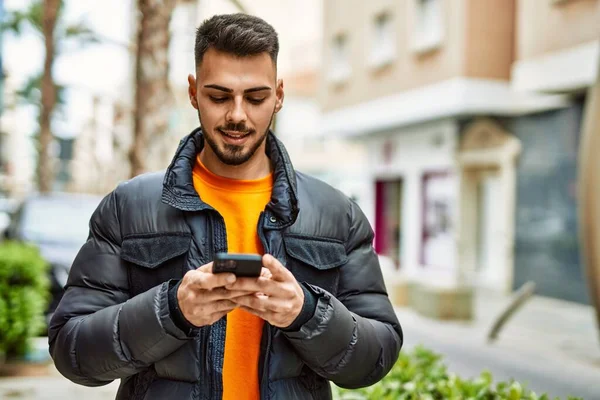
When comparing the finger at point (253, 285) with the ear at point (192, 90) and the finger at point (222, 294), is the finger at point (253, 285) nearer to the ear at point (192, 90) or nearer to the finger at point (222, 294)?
the finger at point (222, 294)

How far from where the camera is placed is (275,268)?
154cm

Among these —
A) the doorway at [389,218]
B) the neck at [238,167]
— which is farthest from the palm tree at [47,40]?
the neck at [238,167]

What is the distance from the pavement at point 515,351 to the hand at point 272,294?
4.72 m

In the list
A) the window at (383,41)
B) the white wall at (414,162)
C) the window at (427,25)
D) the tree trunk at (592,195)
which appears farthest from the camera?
the window at (383,41)

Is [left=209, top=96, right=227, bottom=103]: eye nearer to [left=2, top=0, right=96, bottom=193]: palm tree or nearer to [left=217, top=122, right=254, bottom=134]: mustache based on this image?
[left=217, top=122, right=254, bottom=134]: mustache

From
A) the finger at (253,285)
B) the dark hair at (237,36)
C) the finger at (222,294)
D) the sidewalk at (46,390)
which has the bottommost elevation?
the sidewalk at (46,390)

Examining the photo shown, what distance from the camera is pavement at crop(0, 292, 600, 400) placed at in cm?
624

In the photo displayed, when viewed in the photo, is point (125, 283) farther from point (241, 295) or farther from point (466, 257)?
point (466, 257)

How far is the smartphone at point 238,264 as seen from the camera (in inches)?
58.4

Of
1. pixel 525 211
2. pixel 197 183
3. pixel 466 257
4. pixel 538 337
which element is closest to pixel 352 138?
pixel 466 257

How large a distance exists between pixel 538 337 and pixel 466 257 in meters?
7.53

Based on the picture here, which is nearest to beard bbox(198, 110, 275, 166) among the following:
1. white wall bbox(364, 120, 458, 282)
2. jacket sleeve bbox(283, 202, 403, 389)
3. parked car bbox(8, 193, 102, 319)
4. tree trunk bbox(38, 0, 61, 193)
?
jacket sleeve bbox(283, 202, 403, 389)

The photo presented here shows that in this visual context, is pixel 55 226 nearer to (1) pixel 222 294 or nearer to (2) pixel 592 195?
(2) pixel 592 195

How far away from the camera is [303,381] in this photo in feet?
6.43
